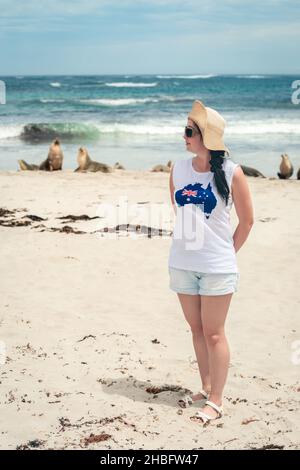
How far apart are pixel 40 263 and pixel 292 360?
360 centimetres

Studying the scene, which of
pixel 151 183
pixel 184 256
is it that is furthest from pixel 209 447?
pixel 151 183

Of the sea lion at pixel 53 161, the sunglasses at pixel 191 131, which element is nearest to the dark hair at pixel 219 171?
the sunglasses at pixel 191 131

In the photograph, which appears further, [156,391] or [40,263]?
[40,263]

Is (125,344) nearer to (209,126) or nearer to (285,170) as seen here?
(209,126)

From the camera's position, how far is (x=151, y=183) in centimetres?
1369

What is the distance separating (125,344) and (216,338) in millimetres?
1484

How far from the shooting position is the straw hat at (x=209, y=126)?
3729mm

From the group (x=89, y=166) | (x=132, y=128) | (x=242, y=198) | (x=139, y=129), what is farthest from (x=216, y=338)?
(x=132, y=128)

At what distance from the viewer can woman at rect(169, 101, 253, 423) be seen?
3.74m

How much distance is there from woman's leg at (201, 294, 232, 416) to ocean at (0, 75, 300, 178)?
1227 cm

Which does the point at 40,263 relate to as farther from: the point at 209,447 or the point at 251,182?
the point at 251,182

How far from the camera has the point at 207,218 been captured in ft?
12.5

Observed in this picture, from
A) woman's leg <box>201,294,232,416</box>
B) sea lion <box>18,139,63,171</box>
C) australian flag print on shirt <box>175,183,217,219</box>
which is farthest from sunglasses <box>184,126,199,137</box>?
sea lion <box>18,139,63,171</box>
